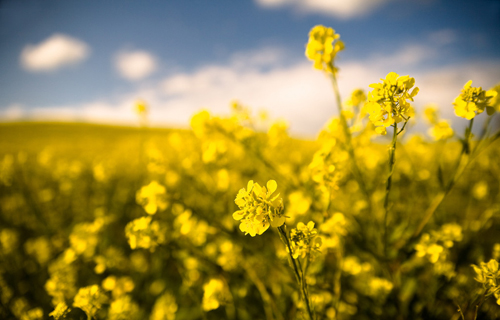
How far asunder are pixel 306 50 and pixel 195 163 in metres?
2.13

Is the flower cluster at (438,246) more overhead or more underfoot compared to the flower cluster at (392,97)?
more underfoot

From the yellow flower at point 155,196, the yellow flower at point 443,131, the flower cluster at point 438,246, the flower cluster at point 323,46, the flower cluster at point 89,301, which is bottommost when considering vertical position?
the flower cluster at point 438,246

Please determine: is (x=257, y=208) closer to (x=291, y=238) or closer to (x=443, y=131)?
(x=291, y=238)

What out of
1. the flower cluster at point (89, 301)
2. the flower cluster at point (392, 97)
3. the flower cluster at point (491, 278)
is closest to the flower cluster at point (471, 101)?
the flower cluster at point (392, 97)

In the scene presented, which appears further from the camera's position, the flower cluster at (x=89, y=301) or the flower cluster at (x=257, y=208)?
the flower cluster at (x=89, y=301)

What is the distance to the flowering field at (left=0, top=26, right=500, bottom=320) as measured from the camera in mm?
1090

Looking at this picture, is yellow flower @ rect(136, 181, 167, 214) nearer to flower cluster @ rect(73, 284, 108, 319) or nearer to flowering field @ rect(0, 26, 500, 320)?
flowering field @ rect(0, 26, 500, 320)

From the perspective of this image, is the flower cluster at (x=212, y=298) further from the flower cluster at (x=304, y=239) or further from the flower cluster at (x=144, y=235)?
the flower cluster at (x=304, y=239)

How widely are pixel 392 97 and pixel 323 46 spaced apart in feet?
2.14

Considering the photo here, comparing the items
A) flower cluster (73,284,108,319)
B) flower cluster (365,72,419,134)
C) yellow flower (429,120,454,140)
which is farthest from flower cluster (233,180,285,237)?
yellow flower (429,120,454,140)

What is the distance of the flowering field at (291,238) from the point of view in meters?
1.09

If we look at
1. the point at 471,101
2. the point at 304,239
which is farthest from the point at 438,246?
the point at 304,239

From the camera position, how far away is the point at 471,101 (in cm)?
103

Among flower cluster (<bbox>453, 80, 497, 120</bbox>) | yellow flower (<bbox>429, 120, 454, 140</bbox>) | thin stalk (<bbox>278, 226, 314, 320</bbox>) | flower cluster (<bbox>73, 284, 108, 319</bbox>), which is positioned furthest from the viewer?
yellow flower (<bbox>429, 120, 454, 140</bbox>)
